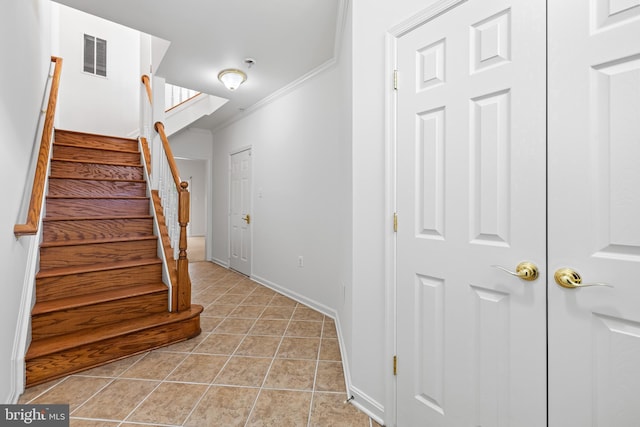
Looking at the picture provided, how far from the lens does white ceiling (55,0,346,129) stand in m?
2.14

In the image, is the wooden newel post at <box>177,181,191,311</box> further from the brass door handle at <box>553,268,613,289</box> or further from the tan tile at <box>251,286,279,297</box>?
the brass door handle at <box>553,268,613,289</box>

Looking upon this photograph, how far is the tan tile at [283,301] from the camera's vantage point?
10.8ft

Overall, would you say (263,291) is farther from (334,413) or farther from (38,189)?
(38,189)

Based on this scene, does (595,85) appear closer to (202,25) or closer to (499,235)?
(499,235)

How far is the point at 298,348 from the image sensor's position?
2262 mm

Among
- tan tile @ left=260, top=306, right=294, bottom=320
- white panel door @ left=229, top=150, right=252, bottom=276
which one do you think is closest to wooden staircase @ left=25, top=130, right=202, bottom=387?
tan tile @ left=260, top=306, right=294, bottom=320

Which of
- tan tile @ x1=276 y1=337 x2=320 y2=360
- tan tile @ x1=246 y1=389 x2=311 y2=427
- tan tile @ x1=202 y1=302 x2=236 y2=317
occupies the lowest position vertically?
tan tile @ x1=246 y1=389 x2=311 y2=427

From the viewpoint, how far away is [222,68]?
3.08m

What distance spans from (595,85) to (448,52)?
1.80 feet

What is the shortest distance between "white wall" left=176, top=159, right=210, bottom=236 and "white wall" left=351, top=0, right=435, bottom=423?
8.75m

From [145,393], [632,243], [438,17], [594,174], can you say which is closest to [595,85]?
[594,174]

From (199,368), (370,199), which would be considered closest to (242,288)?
(199,368)

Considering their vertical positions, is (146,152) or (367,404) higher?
(146,152)

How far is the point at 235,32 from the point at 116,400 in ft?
9.42
